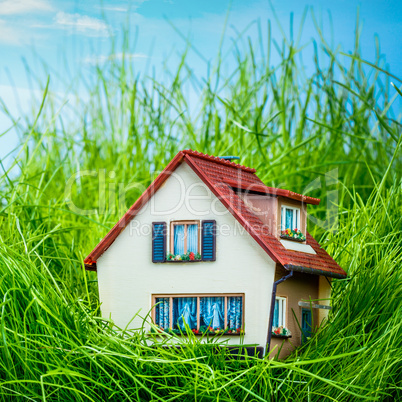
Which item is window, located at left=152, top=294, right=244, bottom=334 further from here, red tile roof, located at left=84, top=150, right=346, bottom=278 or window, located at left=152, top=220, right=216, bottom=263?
red tile roof, located at left=84, top=150, right=346, bottom=278

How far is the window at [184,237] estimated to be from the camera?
3531 millimetres

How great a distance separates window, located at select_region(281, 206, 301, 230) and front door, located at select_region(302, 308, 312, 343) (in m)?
0.50

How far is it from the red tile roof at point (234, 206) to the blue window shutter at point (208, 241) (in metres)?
0.15

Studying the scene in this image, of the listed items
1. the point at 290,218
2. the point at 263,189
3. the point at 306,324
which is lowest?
the point at 306,324

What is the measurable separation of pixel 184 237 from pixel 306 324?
0.92m

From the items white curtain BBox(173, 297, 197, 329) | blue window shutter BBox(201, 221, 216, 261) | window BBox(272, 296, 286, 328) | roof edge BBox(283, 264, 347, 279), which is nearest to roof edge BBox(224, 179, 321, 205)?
blue window shutter BBox(201, 221, 216, 261)

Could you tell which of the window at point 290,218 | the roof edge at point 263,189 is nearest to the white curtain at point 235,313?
the window at point 290,218

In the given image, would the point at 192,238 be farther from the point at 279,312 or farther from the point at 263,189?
the point at 279,312

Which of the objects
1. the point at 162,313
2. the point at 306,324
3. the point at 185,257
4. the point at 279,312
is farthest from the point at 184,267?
the point at 306,324

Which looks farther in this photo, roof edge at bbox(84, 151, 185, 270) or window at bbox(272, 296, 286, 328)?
roof edge at bbox(84, 151, 185, 270)

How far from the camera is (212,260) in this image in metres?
3.48

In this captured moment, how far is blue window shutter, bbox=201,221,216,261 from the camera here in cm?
349

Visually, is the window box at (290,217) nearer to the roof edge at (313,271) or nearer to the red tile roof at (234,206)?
the red tile roof at (234,206)

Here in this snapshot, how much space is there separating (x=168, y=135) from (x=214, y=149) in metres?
0.50
